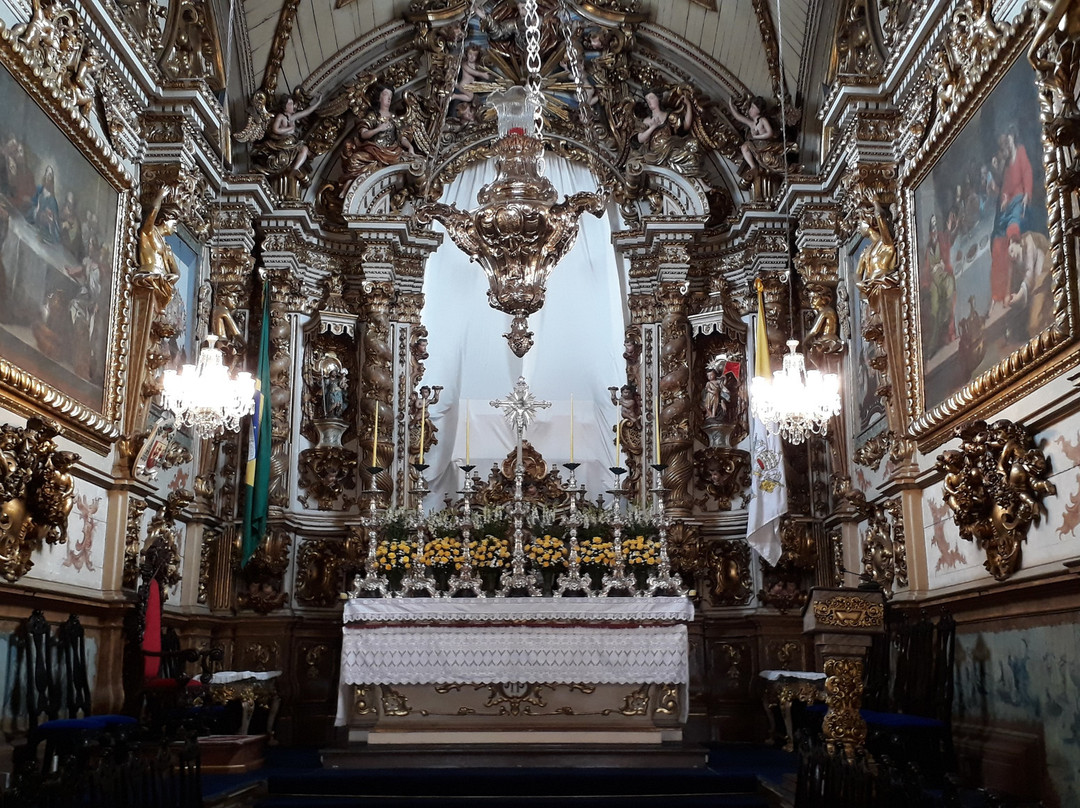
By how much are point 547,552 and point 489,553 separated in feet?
1.56

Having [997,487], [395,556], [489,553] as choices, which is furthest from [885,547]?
[395,556]

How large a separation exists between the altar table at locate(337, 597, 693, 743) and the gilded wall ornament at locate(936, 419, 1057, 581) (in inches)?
95.1

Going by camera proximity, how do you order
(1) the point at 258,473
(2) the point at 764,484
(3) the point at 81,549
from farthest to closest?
(2) the point at 764,484 < (1) the point at 258,473 < (3) the point at 81,549

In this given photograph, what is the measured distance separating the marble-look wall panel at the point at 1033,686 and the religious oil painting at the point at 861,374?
2563mm

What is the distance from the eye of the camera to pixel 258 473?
1017 cm

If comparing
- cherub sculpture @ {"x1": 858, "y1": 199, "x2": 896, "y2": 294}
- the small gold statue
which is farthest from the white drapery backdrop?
cherub sculpture @ {"x1": 858, "y1": 199, "x2": 896, "y2": 294}

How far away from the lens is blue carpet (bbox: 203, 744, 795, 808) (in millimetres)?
7070

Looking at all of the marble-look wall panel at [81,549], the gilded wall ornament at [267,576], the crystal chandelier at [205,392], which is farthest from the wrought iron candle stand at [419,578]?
the marble-look wall panel at [81,549]

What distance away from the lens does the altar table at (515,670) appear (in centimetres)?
849

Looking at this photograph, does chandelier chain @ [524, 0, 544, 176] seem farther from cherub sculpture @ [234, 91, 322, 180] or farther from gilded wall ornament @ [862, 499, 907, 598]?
gilded wall ornament @ [862, 499, 907, 598]

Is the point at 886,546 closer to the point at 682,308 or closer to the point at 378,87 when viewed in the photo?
the point at 682,308

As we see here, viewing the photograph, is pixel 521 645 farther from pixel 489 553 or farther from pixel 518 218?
pixel 518 218

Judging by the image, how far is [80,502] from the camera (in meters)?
7.99

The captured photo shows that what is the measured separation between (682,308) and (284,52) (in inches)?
199
